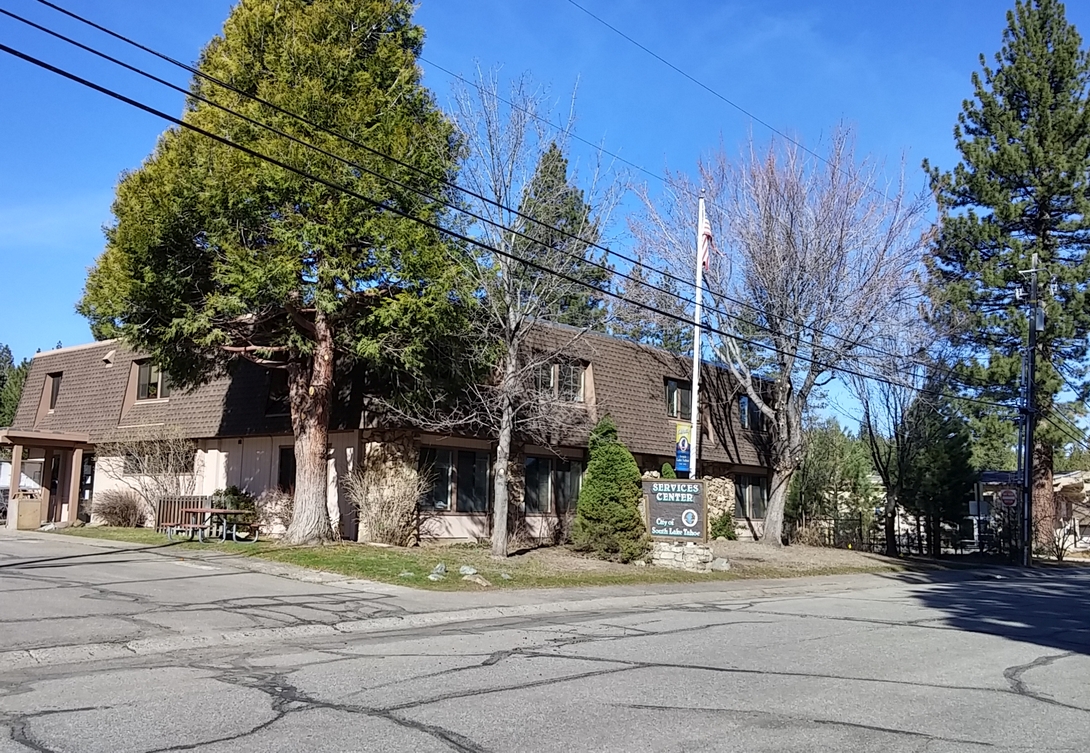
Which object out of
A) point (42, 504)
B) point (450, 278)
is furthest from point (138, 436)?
point (450, 278)

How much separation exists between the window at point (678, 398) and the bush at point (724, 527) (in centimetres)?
361

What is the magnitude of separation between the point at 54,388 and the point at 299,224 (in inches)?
756

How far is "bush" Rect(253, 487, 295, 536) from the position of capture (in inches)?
918

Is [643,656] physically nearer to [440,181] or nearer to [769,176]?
[440,181]

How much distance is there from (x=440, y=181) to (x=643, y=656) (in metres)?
11.1

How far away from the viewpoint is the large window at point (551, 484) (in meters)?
26.0

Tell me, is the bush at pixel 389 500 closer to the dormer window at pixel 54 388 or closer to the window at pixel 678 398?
the window at pixel 678 398

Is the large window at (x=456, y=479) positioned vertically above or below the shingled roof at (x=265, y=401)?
below

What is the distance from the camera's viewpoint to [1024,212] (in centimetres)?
3509

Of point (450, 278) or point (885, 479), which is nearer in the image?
point (450, 278)

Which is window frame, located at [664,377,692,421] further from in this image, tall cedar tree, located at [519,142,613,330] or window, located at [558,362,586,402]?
tall cedar tree, located at [519,142,613,330]

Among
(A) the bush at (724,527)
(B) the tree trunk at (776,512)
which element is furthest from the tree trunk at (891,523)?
(B) the tree trunk at (776,512)

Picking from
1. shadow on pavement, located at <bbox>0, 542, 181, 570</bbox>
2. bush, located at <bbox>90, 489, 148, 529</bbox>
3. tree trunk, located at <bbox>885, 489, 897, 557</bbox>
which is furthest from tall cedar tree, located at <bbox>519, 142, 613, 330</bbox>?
tree trunk, located at <bbox>885, 489, 897, 557</bbox>

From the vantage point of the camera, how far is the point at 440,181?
17859mm
